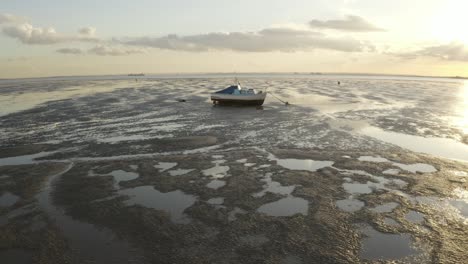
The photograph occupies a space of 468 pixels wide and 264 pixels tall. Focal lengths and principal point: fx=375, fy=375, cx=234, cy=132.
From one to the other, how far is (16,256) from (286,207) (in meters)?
7.94

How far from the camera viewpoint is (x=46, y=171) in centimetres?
1688

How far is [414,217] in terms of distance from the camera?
38.5ft

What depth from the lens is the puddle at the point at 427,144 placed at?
2075 centimetres

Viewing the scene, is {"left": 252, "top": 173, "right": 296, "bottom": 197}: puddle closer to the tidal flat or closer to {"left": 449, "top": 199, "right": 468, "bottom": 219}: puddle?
the tidal flat

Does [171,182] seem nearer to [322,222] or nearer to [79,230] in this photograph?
[79,230]

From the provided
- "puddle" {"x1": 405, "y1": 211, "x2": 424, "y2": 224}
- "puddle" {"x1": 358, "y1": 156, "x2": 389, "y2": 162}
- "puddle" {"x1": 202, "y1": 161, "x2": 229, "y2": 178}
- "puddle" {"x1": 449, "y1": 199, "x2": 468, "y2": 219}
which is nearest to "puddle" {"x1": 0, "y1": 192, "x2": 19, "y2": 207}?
"puddle" {"x1": 202, "y1": 161, "x2": 229, "y2": 178}

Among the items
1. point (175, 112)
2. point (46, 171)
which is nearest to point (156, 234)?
point (46, 171)

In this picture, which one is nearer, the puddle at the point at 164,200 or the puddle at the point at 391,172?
the puddle at the point at 164,200

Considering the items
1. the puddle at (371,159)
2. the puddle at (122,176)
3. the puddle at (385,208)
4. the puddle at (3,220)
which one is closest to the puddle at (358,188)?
the puddle at (385,208)

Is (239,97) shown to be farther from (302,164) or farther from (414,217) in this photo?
(414,217)

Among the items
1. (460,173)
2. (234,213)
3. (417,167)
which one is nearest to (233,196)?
(234,213)

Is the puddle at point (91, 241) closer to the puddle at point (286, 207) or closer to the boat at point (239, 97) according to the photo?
the puddle at point (286, 207)

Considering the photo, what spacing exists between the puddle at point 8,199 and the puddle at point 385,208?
1237 centimetres

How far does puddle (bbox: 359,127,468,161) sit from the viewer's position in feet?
68.1
